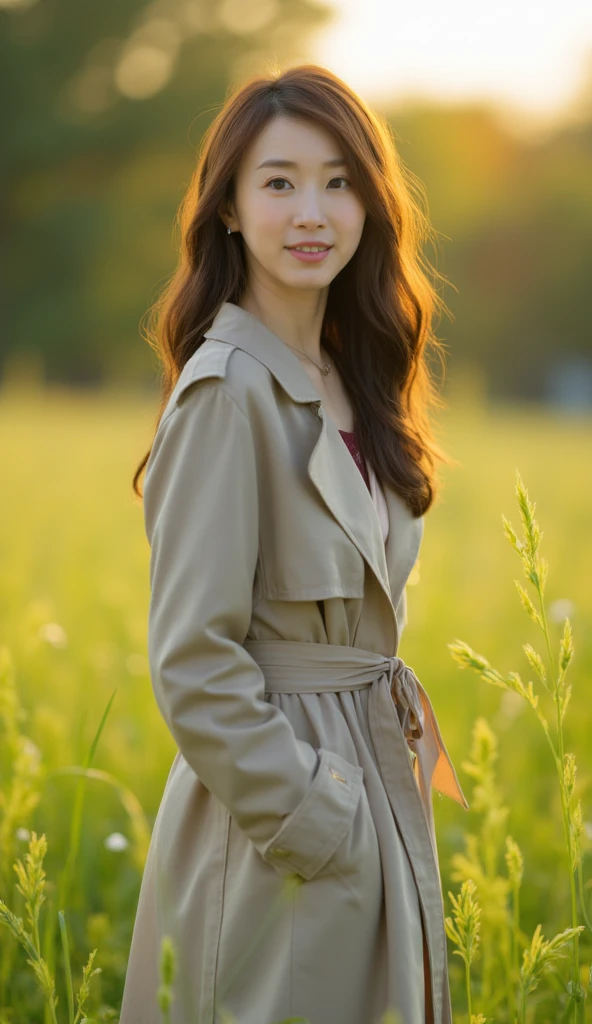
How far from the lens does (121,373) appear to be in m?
31.8

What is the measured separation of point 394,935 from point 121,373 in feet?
102

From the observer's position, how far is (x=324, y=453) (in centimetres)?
176

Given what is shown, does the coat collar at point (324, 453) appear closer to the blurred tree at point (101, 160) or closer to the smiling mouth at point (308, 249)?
the smiling mouth at point (308, 249)

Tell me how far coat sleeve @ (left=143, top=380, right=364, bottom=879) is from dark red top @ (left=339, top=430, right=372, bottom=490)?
0.42 metres

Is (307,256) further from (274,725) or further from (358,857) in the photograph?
(358,857)

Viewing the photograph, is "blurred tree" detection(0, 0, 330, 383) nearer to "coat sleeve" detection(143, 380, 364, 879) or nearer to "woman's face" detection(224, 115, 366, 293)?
"woman's face" detection(224, 115, 366, 293)

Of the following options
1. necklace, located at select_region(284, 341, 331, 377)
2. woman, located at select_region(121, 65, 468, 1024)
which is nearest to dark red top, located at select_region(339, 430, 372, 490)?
woman, located at select_region(121, 65, 468, 1024)

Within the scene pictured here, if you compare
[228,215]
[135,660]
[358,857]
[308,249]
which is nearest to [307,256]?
[308,249]

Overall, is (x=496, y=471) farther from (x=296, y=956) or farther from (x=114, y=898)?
(x=296, y=956)

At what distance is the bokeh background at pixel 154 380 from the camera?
134 inches

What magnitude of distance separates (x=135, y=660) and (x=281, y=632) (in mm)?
2347

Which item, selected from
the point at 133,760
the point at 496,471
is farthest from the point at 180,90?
the point at 133,760

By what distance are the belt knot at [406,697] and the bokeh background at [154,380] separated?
411mm

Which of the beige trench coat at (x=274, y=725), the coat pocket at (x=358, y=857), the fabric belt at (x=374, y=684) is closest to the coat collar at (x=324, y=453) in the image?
the beige trench coat at (x=274, y=725)
